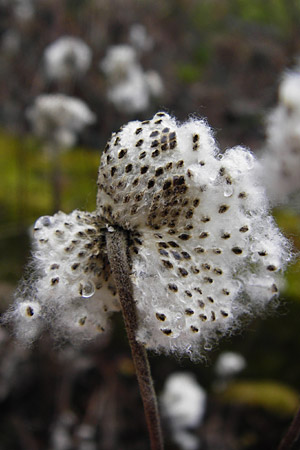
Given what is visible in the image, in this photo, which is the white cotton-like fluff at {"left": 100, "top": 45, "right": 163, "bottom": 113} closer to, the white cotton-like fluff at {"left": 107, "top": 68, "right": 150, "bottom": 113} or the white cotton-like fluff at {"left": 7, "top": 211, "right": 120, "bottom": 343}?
the white cotton-like fluff at {"left": 107, "top": 68, "right": 150, "bottom": 113}

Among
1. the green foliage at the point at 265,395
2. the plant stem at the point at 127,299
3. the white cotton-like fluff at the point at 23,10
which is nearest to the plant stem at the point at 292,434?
the plant stem at the point at 127,299

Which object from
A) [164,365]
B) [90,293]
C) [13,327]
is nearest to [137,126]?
[90,293]

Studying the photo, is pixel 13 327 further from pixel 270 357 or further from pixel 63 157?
pixel 63 157

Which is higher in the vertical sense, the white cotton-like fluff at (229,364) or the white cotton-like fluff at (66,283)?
the white cotton-like fluff at (229,364)

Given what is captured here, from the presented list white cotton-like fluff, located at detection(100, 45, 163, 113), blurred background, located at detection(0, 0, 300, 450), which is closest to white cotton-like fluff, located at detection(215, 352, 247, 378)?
blurred background, located at detection(0, 0, 300, 450)

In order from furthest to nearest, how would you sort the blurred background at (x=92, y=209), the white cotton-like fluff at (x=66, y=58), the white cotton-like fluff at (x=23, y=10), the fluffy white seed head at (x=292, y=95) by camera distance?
the white cotton-like fluff at (x=23, y=10)
the white cotton-like fluff at (x=66, y=58)
the blurred background at (x=92, y=209)
the fluffy white seed head at (x=292, y=95)

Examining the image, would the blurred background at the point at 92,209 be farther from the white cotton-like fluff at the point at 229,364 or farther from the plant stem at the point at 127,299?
the plant stem at the point at 127,299
